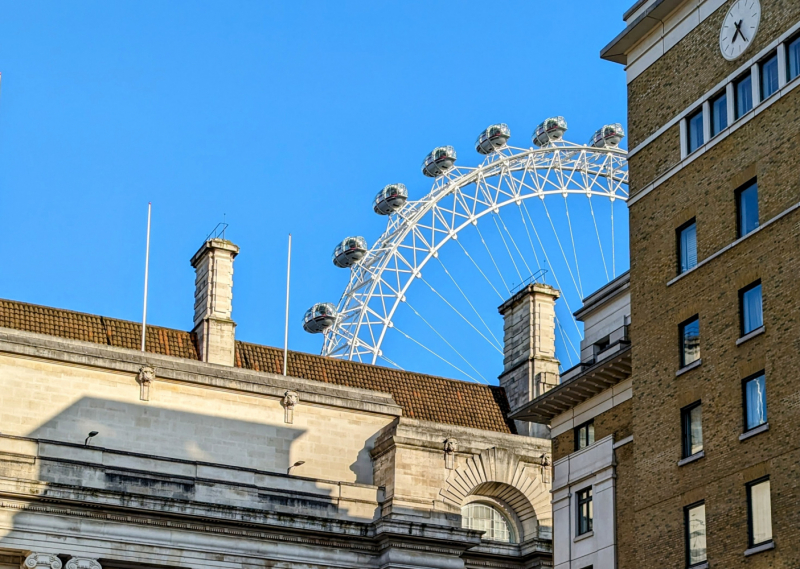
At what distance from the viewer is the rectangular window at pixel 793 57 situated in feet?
123

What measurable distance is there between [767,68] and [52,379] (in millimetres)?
33678

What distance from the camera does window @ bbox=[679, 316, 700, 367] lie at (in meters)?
39.5

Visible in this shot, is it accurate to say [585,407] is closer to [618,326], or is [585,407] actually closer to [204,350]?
[618,326]

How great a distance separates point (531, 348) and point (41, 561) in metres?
26.6

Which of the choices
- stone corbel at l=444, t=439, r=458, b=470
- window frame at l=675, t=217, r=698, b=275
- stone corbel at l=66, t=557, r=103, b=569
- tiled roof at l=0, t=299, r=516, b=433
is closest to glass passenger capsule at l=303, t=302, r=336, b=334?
tiled roof at l=0, t=299, r=516, b=433

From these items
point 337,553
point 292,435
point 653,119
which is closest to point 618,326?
point 653,119

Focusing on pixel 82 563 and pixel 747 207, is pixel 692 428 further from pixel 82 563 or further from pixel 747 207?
pixel 82 563

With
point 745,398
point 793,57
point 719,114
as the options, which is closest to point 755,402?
point 745,398

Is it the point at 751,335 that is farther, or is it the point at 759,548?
the point at 751,335

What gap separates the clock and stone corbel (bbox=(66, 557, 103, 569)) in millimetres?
29534

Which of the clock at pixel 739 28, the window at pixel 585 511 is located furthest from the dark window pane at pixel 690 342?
the window at pixel 585 511

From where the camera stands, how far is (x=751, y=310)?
123 ft

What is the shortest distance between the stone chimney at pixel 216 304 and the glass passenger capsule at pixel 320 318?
1667 cm

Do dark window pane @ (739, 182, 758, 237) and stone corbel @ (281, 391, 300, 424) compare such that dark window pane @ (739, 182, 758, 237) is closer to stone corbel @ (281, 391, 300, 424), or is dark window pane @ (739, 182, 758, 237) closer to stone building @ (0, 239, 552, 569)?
stone building @ (0, 239, 552, 569)
